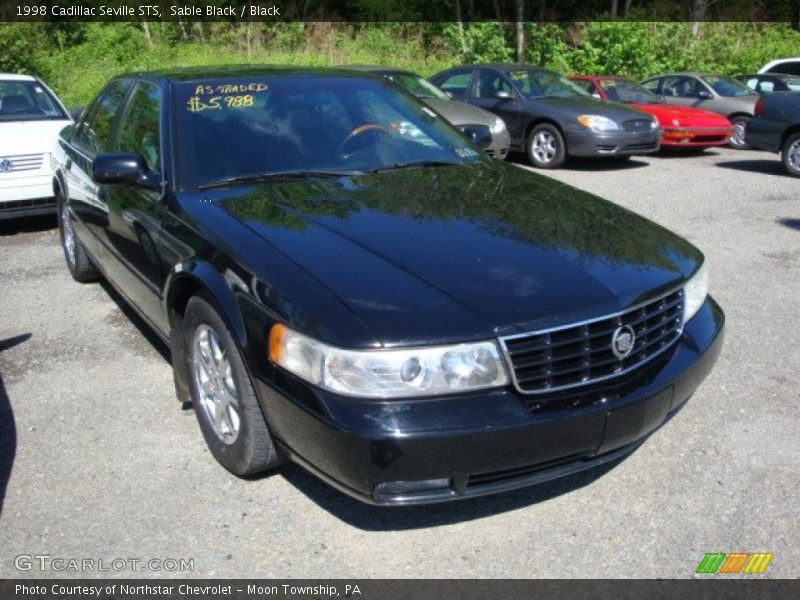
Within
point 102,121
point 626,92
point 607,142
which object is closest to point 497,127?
point 607,142

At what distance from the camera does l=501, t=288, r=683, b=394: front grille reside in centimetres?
274

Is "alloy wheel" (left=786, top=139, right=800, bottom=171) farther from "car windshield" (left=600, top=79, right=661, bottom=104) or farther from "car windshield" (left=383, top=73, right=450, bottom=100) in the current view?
"car windshield" (left=383, top=73, right=450, bottom=100)

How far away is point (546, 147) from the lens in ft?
40.7

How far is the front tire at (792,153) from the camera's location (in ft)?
37.6

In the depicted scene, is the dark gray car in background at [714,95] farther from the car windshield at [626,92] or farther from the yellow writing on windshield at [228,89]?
the yellow writing on windshield at [228,89]

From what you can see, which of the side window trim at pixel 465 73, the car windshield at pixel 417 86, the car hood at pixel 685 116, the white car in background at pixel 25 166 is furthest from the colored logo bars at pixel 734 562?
the car hood at pixel 685 116

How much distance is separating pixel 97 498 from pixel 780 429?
2995 millimetres

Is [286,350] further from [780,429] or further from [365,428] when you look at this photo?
[780,429]

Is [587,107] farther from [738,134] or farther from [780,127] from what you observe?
[738,134]

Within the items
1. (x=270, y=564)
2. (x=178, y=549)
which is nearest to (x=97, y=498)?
(x=178, y=549)

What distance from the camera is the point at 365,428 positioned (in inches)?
102

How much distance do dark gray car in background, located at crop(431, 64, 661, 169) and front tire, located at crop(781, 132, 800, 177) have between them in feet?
5.63

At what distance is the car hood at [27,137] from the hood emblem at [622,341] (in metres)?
6.29

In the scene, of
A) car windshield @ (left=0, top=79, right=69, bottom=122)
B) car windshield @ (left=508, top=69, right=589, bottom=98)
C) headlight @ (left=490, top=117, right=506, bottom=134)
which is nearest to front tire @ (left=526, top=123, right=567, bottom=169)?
car windshield @ (left=508, top=69, right=589, bottom=98)
